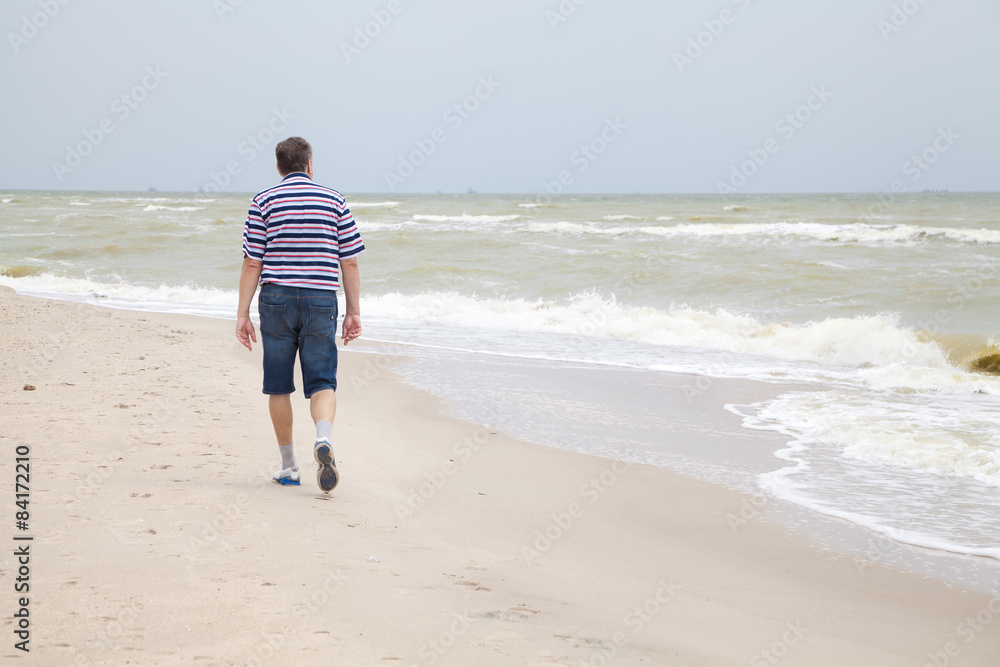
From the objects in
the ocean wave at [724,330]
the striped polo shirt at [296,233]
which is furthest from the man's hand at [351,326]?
the ocean wave at [724,330]

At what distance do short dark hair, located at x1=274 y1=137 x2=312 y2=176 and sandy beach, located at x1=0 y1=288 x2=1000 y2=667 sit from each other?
60.2 inches

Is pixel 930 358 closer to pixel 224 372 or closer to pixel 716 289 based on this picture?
pixel 716 289

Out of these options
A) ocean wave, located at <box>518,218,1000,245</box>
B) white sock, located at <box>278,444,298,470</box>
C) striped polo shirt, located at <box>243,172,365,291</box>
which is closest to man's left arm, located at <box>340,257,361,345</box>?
striped polo shirt, located at <box>243,172,365,291</box>

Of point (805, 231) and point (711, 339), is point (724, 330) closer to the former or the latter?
point (711, 339)

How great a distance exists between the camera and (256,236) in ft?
11.8

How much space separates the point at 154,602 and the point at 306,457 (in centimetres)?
215

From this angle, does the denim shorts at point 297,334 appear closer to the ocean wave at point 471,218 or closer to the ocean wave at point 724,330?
the ocean wave at point 724,330

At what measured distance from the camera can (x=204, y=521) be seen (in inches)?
123

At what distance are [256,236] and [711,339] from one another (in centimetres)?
888

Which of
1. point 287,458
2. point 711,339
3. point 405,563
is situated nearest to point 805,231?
point 711,339

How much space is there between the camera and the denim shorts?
3.61 m

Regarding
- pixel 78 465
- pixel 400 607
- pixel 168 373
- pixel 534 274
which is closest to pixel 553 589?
pixel 400 607

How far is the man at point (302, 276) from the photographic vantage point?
11.7 feet

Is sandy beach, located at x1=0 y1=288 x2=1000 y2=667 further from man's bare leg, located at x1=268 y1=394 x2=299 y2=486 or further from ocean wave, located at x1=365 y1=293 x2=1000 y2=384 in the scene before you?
ocean wave, located at x1=365 y1=293 x2=1000 y2=384
